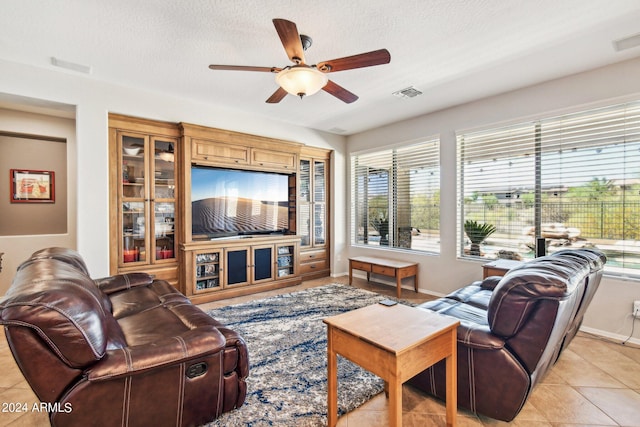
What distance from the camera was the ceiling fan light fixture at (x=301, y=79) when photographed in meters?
2.17

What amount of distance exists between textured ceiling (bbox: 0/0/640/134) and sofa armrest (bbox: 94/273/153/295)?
207 centimetres

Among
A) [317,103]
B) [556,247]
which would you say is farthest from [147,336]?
[556,247]

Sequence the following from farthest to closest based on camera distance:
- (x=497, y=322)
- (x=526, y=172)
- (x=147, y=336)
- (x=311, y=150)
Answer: (x=311, y=150) < (x=526, y=172) < (x=147, y=336) < (x=497, y=322)

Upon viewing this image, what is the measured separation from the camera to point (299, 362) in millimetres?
2344

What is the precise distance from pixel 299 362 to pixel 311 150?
3659 millimetres

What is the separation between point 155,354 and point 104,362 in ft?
0.66

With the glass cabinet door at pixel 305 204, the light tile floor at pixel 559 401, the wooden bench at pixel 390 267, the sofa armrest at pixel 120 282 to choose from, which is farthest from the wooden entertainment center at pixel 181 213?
the light tile floor at pixel 559 401

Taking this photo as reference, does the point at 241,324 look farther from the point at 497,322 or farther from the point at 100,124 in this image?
the point at 100,124

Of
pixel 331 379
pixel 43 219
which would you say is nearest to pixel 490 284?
pixel 331 379

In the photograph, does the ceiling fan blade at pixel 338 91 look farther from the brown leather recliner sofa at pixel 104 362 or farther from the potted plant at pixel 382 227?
the potted plant at pixel 382 227

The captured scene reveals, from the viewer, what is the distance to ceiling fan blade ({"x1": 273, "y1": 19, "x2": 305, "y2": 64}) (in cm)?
177

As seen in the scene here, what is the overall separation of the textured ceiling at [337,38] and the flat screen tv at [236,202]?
1.24 metres

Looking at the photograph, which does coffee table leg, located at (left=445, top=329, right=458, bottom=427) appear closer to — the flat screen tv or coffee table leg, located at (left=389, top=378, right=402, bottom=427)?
coffee table leg, located at (left=389, top=378, right=402, bottom=427)

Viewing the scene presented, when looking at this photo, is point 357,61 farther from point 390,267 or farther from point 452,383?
point 390,267
